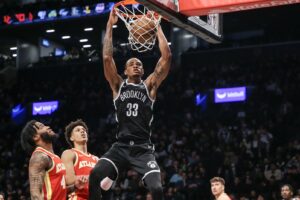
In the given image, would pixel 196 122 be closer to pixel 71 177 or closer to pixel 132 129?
pixel 71 177

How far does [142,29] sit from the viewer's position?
6777 millimetres

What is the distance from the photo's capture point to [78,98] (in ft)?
83.0

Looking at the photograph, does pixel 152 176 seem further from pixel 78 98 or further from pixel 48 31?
pixel 48 31

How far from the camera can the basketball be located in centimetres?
677

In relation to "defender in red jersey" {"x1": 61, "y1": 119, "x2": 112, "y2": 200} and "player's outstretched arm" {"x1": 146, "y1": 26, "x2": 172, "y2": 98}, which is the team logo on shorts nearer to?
"player's outstretched arm" {"x1": 146, "y1": 26, "x2": 172, "y2": 98}

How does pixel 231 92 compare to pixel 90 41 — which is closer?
pixel 231 92

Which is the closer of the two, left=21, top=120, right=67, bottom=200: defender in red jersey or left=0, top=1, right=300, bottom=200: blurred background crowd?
left=21, top=120, right=67, bottom=200: defender in red jersey

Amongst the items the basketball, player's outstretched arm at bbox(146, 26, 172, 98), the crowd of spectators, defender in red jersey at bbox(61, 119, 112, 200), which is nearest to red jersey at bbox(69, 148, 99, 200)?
defender in red jersey at bbox(61, 119, 112, 200)

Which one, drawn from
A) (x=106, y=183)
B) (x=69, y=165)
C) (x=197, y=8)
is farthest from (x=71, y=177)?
(x=197, y=8)

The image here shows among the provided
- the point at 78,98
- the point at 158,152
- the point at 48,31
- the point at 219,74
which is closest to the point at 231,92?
the point at 219,74

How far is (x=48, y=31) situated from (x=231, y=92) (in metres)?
13.9

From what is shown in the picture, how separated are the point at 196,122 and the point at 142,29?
14.3 metres

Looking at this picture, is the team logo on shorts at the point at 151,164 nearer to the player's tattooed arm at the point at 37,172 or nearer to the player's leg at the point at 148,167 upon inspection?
the player's leg at the point at 148,167

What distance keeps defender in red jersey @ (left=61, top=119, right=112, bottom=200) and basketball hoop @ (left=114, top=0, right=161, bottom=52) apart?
4.32 ft
